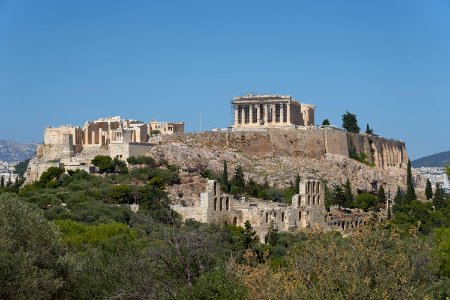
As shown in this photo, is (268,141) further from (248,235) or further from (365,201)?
(248,235)

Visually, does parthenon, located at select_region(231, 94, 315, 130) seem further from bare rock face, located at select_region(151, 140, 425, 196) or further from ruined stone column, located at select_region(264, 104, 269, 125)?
bare rock face, located at select_region(151, 140, 425, 196)

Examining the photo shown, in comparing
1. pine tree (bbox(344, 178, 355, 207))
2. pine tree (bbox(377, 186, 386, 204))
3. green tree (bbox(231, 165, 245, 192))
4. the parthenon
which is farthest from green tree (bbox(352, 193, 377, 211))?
the parthenon

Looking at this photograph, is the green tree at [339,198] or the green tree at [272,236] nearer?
the green tree at [272,236]

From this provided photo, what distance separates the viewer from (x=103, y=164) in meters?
58.9

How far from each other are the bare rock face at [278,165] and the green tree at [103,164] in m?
4.08

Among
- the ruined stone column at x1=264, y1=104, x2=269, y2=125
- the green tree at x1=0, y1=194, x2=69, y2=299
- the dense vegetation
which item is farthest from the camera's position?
the ruined stone column at x1=264, y1=104, x2=269, y2=125

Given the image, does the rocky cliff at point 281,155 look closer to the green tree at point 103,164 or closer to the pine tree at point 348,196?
the pine tree at point 348,196

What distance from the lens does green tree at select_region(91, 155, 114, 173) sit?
5878 cm

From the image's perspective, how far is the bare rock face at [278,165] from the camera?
63.8m

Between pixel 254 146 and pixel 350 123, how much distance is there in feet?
45.6

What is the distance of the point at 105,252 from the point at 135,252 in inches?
41.0

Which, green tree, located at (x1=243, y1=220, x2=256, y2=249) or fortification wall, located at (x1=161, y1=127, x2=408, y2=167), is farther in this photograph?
fortification wall, located at (x1=161, y1=127, x2=408, y2=167)

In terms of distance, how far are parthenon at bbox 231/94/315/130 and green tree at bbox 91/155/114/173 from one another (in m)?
17.6

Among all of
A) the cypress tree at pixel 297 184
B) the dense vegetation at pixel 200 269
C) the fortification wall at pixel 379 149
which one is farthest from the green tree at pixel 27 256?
the fortification wall at pixel 379 149
